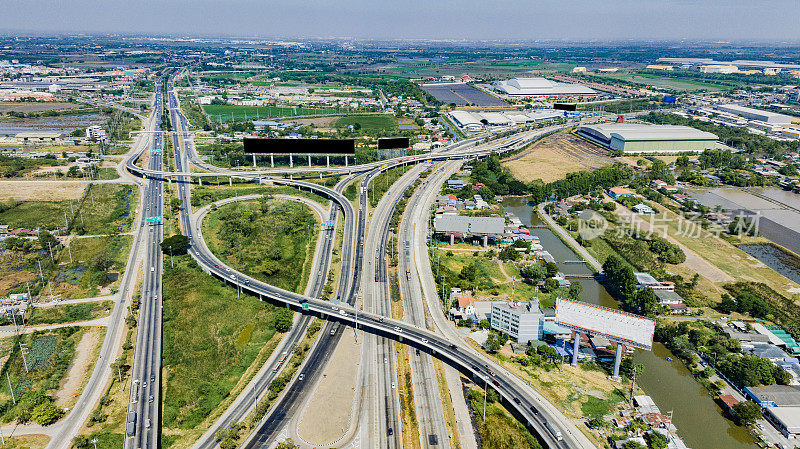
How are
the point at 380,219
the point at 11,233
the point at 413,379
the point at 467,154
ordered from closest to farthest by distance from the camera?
the point at 413,379, the point at 11,233, the point at 380,219, the point at 467,154

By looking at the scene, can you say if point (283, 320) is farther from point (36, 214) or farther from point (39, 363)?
point (36, 214)

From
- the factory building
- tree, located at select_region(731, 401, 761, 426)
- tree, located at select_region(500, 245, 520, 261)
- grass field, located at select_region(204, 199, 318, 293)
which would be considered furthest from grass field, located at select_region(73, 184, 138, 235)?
the factory building

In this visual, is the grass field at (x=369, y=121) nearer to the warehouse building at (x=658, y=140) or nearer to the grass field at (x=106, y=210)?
the warehouse building at (x=658, y=140)

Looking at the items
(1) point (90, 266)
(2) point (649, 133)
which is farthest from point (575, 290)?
(2) point (649, 133)

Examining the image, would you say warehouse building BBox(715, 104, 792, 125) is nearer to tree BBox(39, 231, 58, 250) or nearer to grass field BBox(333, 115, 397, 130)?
grass field BBox(333, 115, 397, 130)

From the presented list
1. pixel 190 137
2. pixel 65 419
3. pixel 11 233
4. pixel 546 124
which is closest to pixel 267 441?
pixel 65 419

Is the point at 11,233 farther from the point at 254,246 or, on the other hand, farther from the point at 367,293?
the point at 367,293
